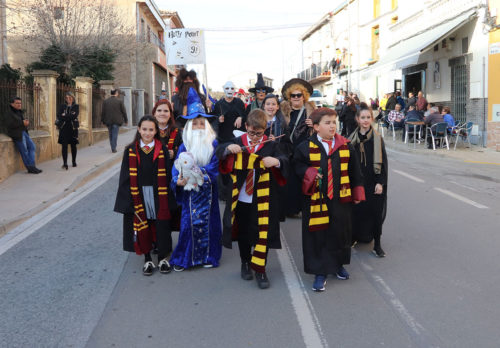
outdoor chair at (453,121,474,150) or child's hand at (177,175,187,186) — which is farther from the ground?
outdoor chair at (453,121,474,150)

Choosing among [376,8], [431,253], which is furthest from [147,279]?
[376,8]

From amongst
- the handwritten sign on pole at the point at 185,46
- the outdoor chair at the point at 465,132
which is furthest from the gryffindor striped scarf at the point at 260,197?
the outdoor chair at the point at 465,132

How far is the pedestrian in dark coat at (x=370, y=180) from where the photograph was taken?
546cm

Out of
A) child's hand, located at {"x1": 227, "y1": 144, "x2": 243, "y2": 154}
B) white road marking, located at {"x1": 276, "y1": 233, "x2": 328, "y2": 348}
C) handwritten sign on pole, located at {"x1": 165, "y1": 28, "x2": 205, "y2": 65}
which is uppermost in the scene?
handwritten sign on pole, located at {"x1": 165, "y1": 28, "x2": 205, "y2": 65}

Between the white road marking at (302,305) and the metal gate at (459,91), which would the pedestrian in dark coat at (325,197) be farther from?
the metal gate at (459,91)

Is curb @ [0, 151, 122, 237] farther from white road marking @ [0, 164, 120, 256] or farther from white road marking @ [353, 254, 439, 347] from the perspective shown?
white road marking @ [353, 254, 439, 347]

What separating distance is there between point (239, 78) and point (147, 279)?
112873mm

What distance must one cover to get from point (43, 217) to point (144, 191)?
3570 millimetres

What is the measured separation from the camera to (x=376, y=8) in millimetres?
35281

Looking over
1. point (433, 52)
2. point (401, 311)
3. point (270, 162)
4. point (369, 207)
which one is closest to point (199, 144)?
point (270, 162)

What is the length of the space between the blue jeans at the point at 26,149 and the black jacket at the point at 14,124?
160 mm

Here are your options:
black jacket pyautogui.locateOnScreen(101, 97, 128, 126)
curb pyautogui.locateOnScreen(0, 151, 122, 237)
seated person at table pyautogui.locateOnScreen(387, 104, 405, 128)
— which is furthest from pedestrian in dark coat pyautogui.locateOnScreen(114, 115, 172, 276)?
seated person at table pyautogui.locateOnScreen(387, 104, 405, 128)

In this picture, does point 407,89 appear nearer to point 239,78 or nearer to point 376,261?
point 376,261

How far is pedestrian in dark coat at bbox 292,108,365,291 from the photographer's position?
15.0 feet
